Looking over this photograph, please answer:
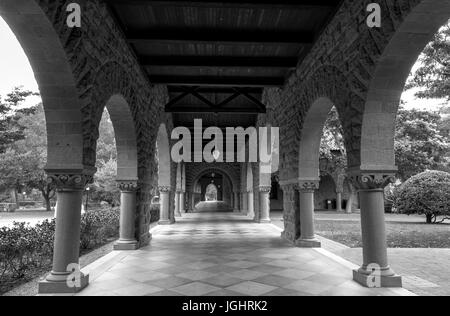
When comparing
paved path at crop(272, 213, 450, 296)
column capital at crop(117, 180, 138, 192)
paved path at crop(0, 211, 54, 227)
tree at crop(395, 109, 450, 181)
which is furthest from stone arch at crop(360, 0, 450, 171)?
tree at crop(395, 109, 450, 181)

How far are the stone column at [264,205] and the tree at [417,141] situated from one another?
9899 mm

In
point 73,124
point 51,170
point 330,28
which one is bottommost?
point 51,170

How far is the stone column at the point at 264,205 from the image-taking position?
1376cm

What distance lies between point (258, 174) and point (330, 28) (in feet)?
30.3

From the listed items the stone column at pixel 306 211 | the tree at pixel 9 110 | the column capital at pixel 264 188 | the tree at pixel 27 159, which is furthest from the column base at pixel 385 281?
A: the tree at pixel 27 159

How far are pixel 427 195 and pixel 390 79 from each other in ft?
38.4

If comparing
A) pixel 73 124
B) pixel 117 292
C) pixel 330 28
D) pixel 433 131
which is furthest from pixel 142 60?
pixel 433 131

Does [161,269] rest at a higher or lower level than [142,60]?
lower

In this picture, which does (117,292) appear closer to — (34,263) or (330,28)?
(34,263)

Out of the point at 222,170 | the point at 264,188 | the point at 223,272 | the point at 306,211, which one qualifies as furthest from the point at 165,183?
the point at 222,170

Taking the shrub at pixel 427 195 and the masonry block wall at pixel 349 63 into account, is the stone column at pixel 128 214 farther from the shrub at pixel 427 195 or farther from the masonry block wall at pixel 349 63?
the shrub at pixel 427 195

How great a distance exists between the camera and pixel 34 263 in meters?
5.41

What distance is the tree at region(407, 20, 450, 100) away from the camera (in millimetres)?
8523
